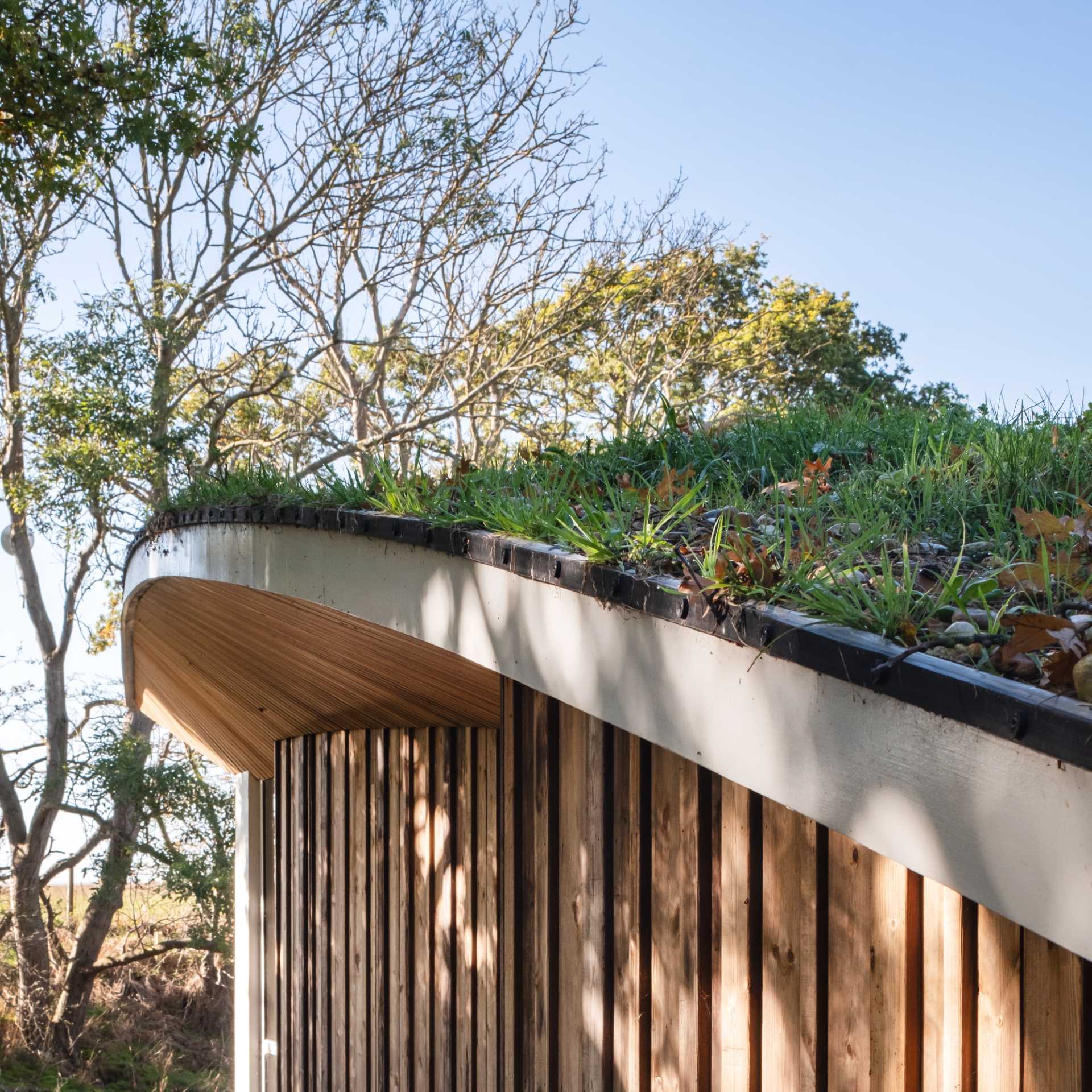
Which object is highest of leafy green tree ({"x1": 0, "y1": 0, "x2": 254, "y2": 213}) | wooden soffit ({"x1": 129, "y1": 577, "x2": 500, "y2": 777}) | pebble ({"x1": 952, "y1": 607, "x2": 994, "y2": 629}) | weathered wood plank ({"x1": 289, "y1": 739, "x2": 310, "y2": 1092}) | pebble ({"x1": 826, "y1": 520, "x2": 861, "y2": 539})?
leafy green tree ({"x1": 0, "y1": 0, "x2": 254, "y2": 213})

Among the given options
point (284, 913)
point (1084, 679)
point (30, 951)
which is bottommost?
point (30, 951)

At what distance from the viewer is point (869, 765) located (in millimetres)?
1539

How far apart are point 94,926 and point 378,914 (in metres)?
11.4

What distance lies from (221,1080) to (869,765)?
45.7 ft

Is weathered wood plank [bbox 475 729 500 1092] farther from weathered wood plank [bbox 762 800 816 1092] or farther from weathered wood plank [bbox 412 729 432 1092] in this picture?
weathered wood plank [bbox 762 800 816 1092]

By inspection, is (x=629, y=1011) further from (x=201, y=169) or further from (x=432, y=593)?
(x=201, y=169)

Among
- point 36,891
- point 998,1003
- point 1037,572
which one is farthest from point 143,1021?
point 1037,572

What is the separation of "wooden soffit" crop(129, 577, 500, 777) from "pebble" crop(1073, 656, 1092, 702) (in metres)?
2.26

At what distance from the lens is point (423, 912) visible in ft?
13.5

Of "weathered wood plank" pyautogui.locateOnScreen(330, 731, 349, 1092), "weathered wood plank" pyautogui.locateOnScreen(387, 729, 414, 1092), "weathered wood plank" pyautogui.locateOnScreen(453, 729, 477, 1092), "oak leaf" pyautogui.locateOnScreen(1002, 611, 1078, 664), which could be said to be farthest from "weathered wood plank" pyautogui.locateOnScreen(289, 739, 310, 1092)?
"oak leaf" pyautogui.locateOnScreen(1002, 611, 1078, 664)

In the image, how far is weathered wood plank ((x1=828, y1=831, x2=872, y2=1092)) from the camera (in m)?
1.92

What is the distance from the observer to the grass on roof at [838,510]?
5.60 feet

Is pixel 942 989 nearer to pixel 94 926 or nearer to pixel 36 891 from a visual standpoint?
pixel 94 926

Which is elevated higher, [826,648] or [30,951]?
[826,648]
